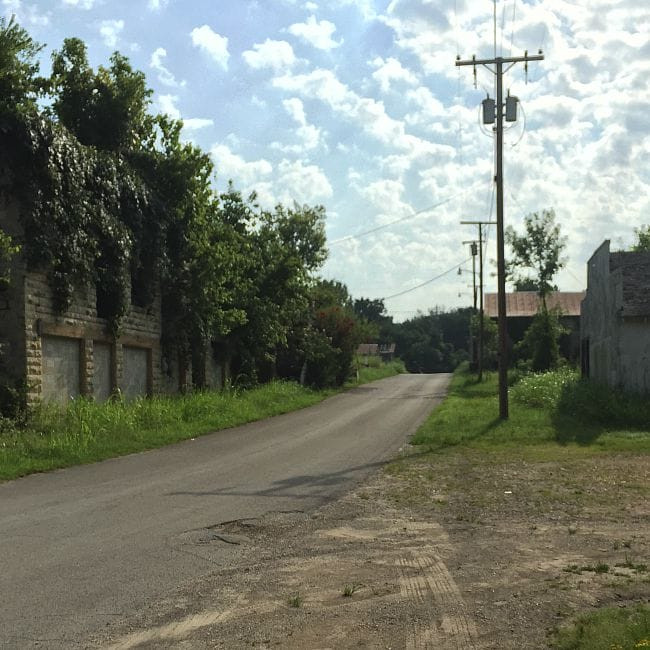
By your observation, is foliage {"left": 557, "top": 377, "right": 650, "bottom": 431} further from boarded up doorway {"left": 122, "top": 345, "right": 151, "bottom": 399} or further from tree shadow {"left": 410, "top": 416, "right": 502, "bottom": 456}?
boarded up doorway {"left": 122, "top": 345, "right": 151, "bottom": 399}

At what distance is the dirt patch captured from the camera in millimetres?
5391

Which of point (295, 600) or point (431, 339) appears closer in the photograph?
point (295, 600)

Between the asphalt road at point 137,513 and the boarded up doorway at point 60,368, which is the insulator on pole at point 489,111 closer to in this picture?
the asphalt road at point 137,513

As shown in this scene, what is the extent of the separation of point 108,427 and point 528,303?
58434mm

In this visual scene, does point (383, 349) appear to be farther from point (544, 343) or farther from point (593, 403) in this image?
point (593, 403)

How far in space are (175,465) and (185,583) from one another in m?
7.89

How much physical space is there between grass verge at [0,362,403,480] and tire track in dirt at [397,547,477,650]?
8032 millimetres

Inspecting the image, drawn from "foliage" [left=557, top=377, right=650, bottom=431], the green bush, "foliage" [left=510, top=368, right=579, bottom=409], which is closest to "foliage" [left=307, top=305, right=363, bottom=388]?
"foliage" [left=510, top=368, right=579, bottom=409]

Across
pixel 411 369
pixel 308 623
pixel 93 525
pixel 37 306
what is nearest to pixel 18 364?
pixel 37 306

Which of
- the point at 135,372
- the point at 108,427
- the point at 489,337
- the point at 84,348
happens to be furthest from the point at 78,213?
the point at 489,337

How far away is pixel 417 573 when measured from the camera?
6867 millimetres

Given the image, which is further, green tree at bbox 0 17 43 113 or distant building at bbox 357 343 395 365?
distant building at bbox 357 343 395 365

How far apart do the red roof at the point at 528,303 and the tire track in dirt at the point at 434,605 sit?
210 ft

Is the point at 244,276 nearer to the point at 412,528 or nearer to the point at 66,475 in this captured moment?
the point at 66,475
